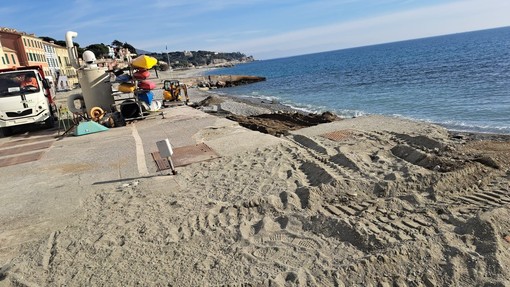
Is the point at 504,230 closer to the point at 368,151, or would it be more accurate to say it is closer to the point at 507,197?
the point at 507,197

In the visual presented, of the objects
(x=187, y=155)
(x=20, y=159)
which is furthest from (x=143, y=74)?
(x=187, y=155)

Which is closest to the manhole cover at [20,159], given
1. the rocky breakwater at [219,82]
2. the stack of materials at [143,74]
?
the stack of materials at [143,74]

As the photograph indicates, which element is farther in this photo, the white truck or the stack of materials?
Answer: the stack of materials

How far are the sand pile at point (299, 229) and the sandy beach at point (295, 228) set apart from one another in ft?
0.05

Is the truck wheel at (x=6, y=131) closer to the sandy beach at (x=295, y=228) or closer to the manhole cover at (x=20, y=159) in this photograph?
the manhole cover at (x=20, y=159)

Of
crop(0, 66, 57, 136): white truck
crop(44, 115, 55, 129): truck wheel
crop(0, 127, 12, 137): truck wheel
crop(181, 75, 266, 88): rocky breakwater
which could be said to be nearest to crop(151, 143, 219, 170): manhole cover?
crop(0, 66, 57, 136): white truck

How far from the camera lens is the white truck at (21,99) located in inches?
512

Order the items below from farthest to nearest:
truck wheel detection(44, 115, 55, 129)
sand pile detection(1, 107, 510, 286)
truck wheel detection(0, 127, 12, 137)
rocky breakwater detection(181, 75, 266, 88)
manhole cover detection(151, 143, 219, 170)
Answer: rocky breakwater detection(181, 75, 266, 88) < truck wheel detection(44, 115, 55, 129) < truck wheel detection(0, 127, 12, 137) < manhole cover detection(151, 143, 219, 170) < sand pile detection(1, 107, 510, 286)

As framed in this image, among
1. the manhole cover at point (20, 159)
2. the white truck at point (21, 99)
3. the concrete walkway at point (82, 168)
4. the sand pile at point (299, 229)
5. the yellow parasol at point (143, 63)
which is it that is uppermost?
the yellow parasol at point (143, 63)

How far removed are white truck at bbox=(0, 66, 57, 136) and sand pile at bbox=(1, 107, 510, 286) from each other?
8937 millimetres

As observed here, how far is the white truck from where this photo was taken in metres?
13.0

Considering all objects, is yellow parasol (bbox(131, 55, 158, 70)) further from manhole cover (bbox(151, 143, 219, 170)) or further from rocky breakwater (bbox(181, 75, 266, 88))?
rocky breakwater (bbox(181, 75, 266, 88))

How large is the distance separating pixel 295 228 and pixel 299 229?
55 mm

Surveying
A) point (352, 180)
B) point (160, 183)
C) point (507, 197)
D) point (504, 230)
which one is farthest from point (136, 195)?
point (507, 197)
